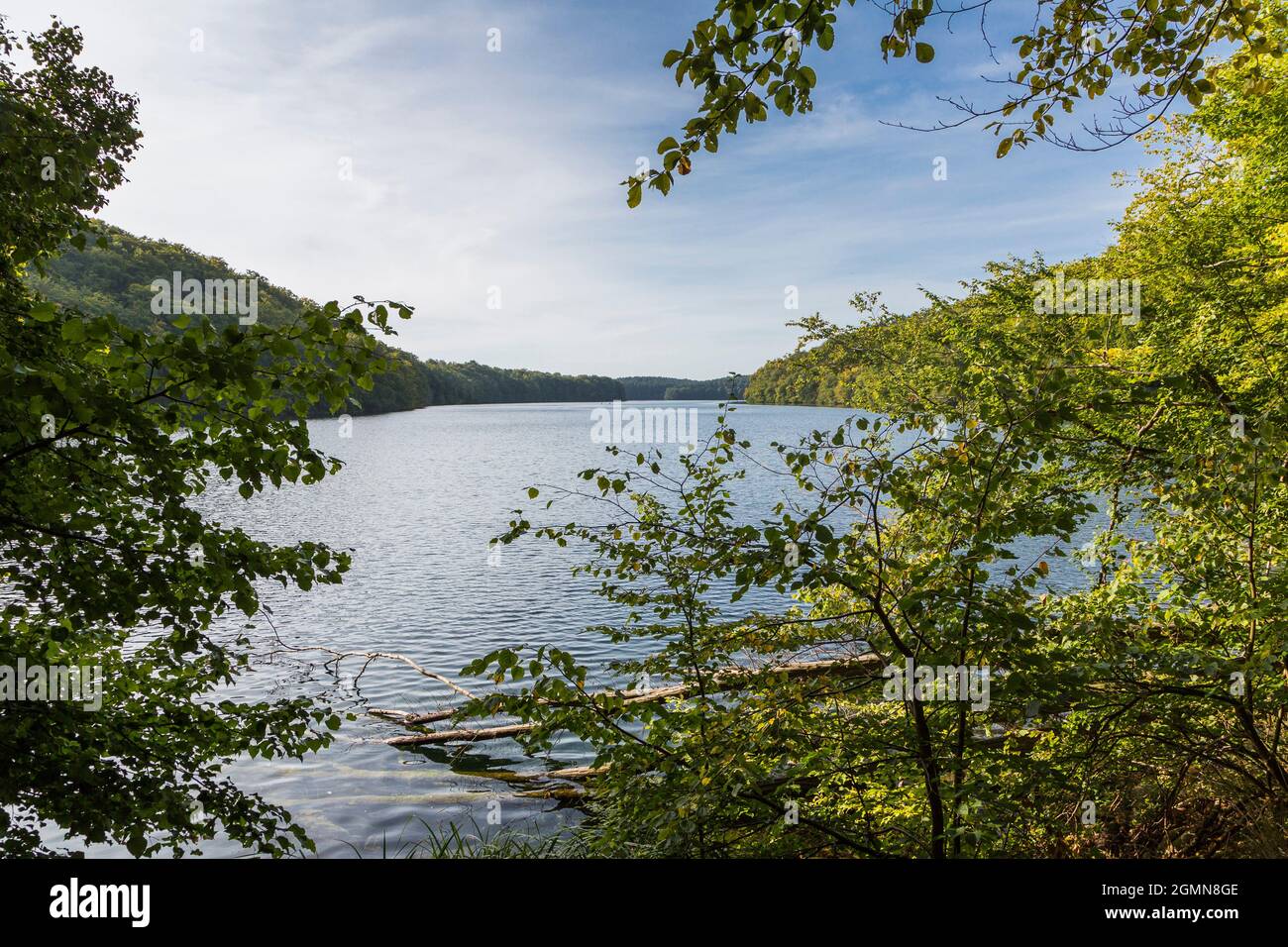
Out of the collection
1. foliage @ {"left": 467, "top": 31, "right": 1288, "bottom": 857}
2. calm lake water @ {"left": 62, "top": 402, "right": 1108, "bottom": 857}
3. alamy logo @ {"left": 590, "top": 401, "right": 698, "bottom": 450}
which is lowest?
calm lake water @ {"left": 62, "top": 402, "right": 1108, "bottom": 857}

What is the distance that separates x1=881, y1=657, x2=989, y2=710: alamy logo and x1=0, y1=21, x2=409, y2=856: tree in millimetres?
2961

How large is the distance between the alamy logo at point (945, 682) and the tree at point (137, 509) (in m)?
2.96

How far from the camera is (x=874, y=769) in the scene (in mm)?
4527

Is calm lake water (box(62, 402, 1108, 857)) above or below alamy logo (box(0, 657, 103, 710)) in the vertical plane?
below

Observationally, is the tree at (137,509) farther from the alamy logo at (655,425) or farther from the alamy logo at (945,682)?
the alamy logo at (945,682)

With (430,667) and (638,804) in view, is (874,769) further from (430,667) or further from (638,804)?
(430,667)

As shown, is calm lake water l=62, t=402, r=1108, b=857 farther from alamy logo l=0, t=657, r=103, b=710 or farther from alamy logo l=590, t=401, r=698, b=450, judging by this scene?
alamy logo l=0, t=657, r=103, b=710

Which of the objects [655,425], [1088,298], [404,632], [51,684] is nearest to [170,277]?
[404,632]

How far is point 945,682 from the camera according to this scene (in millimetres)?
3660

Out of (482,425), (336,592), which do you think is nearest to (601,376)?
(482,425)
